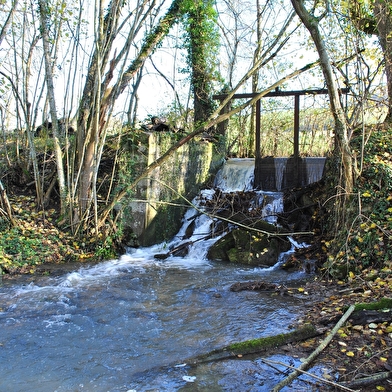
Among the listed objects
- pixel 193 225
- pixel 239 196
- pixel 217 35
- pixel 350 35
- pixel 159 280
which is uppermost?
pixel 217 35

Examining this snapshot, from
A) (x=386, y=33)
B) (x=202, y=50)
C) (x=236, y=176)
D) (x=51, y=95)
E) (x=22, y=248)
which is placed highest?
(x=202, y=50)

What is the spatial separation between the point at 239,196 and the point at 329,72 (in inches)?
166

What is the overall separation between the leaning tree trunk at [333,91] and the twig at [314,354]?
3374mm

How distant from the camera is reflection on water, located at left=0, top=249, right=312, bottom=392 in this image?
3.61m

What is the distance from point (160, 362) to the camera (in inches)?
155

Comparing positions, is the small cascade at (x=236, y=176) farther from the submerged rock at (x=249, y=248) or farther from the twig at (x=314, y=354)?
the twig at (x=314, y=354)

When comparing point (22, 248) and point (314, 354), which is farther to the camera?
point (22, 248)

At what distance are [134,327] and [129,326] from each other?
0.08m

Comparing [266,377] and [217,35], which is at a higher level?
[217,35]

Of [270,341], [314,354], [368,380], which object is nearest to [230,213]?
[270,341]

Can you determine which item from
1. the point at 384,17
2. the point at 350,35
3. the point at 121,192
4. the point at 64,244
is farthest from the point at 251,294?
the point at 384,17

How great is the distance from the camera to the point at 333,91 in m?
7.18

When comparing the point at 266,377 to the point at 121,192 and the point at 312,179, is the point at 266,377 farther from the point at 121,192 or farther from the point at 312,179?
the point at 312,179

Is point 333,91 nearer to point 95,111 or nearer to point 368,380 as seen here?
point 95,111
